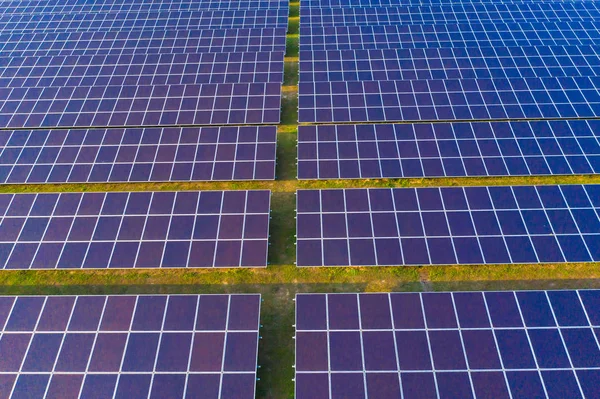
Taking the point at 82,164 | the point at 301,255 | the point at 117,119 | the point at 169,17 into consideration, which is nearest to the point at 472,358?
the point at 301,255

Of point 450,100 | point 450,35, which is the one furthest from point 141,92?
point 450,35

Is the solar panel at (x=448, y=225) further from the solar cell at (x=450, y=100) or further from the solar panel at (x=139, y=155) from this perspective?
the solar cell at (x=450, y=100)

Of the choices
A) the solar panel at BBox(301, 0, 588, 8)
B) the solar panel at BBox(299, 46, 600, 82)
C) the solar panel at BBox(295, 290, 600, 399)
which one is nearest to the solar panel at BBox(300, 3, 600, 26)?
the solar panel at BBox(301, 0, 588, 8)

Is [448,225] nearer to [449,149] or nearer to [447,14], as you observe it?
[449,149]

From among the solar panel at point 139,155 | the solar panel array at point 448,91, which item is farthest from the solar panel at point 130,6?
the solar panel at point 139,155

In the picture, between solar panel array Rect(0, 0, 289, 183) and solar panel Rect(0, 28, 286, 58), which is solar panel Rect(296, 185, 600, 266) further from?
solar panel Rect(0, 28, 286, 58)

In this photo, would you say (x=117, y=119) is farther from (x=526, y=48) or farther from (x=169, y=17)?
(x=526, y=48)
